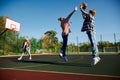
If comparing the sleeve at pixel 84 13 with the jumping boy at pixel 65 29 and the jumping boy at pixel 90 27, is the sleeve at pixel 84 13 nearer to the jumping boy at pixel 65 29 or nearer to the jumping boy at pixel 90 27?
the jumping boy at pixel 90 27

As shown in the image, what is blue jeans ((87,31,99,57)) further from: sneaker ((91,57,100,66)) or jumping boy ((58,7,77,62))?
jumping boy ((58,7,77,62))

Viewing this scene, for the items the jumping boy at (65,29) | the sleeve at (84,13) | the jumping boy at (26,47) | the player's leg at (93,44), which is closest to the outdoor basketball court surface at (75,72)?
the player's leg at (93,44)

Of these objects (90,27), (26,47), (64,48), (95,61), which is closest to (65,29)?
(64,48)

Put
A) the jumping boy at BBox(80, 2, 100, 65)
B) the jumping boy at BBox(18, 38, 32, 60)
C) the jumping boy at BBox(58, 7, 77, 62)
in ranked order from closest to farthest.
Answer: the jumping boy at BBox(80, 2, 100, 65), the jumping boy at BBox(58, 7, 77, 62), the jumping boy at BBox(18, 38, 32, 60)

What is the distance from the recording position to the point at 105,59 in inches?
80.6

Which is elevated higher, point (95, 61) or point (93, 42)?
point (93, 42)

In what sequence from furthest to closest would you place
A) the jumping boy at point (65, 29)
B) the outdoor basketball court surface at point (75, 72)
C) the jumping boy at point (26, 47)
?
the jumping boy at point (26, 47) → the jumping boy at point (65, 29) → the outdoor basketball court surface at point (75, 72)

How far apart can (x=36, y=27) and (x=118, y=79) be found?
4.89ft

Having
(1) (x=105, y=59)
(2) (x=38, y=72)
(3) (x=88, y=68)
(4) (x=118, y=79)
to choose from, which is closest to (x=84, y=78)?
(3) (x=88, y=68)

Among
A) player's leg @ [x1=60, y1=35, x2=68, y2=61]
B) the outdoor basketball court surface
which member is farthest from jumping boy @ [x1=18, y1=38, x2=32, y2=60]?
player's leg @ [x1=60, y1=35, x2=68, y2=61]

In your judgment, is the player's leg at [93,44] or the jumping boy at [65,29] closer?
the player's leg at [93,44]

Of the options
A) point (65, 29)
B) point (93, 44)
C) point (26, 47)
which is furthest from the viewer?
point (26, 47)

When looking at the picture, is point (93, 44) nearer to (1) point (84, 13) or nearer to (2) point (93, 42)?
(2) point (93, 42)

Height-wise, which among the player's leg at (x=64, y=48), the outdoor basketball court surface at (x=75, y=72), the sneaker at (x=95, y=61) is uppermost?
the player's leg at (x=64, y=48)
